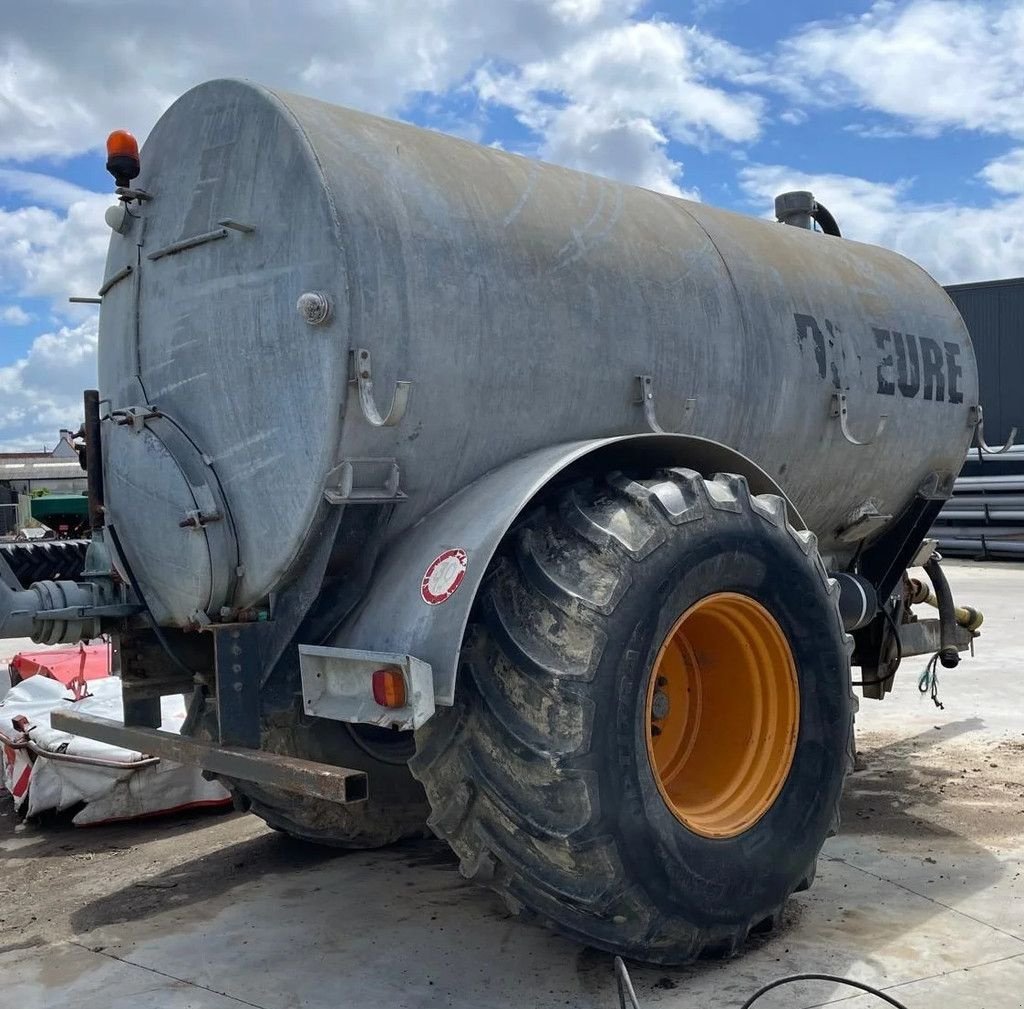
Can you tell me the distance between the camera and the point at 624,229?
4227mm

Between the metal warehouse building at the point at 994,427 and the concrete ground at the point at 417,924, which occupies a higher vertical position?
the metal warehouse building at the point at 994,427

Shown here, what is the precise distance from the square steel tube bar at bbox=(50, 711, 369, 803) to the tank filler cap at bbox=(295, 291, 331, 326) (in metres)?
1.23

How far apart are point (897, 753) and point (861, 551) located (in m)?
1.26

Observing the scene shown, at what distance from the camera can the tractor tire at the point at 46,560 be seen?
4070mm

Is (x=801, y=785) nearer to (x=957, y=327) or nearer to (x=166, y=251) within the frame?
(x=166, y=251)

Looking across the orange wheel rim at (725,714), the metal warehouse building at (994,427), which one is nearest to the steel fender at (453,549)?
the orange wheel rim at (725,714)

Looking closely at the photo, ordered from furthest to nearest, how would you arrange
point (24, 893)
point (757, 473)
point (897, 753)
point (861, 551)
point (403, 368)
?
point (897, 753), point (861, 551), point (24, 893), point (757, 473), point (403, 368)

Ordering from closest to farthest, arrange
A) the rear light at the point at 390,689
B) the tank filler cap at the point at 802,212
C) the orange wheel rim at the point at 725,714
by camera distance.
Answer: the rear light at the point at 390,689
the orange wheel rim at the point at 725,714
the tank filler cap at the point at 802,212

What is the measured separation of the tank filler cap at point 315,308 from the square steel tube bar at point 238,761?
4.03ft

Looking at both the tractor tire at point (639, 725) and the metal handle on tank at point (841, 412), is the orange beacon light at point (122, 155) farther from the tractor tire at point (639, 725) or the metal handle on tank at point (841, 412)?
the metal handle on tank at point (841, 412)

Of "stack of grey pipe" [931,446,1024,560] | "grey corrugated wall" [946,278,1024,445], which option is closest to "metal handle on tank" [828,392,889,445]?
"stack of grey pipe" [931,446,1024,560]

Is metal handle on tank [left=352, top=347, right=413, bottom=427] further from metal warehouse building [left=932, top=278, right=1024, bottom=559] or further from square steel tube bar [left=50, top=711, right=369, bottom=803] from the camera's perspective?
metal warehouse building [left=932, top=278, right=1024, bottom=559]

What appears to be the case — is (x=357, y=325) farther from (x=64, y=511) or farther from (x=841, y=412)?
(x=64, y=511)

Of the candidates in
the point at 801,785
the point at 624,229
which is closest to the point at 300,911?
the point at 801,785
